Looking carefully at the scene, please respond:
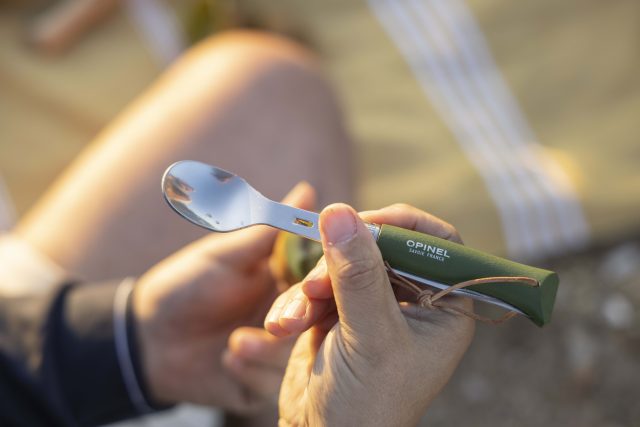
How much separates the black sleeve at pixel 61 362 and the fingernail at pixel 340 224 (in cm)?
41

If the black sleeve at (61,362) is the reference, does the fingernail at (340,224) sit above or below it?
above

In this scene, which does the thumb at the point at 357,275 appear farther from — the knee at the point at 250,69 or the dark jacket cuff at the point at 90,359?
the knee at the point at 250,69

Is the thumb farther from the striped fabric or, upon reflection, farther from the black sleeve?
the striped fabric

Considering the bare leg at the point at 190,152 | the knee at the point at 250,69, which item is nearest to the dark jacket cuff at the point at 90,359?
the bare leg at the point at 190,152

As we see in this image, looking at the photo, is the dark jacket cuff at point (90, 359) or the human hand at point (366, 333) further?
the dark jacket cuff at point (90, 359)

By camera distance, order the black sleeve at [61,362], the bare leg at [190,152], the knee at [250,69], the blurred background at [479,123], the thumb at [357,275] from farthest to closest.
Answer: the blurred background at [479,123] → the knee at [250,69] → the bare leg at [190,152] → the black sleeve at [61,362] → the thumb at [357,275]

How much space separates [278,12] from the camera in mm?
1561

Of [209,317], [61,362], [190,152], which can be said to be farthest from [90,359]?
[190,152]

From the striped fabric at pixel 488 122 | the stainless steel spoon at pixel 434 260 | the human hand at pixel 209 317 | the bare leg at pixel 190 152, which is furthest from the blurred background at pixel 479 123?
the stainless steel spoon at pixel 434 260

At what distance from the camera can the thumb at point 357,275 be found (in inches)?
22.0

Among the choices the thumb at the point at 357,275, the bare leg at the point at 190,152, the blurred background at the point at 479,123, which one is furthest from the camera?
the blurred background at the point at 479,123

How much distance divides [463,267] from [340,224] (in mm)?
111

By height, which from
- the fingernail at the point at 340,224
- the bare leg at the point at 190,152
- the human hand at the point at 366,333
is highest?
the bare leg at the point at 190,152

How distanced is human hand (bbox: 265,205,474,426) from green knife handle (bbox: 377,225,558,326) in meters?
0.03
